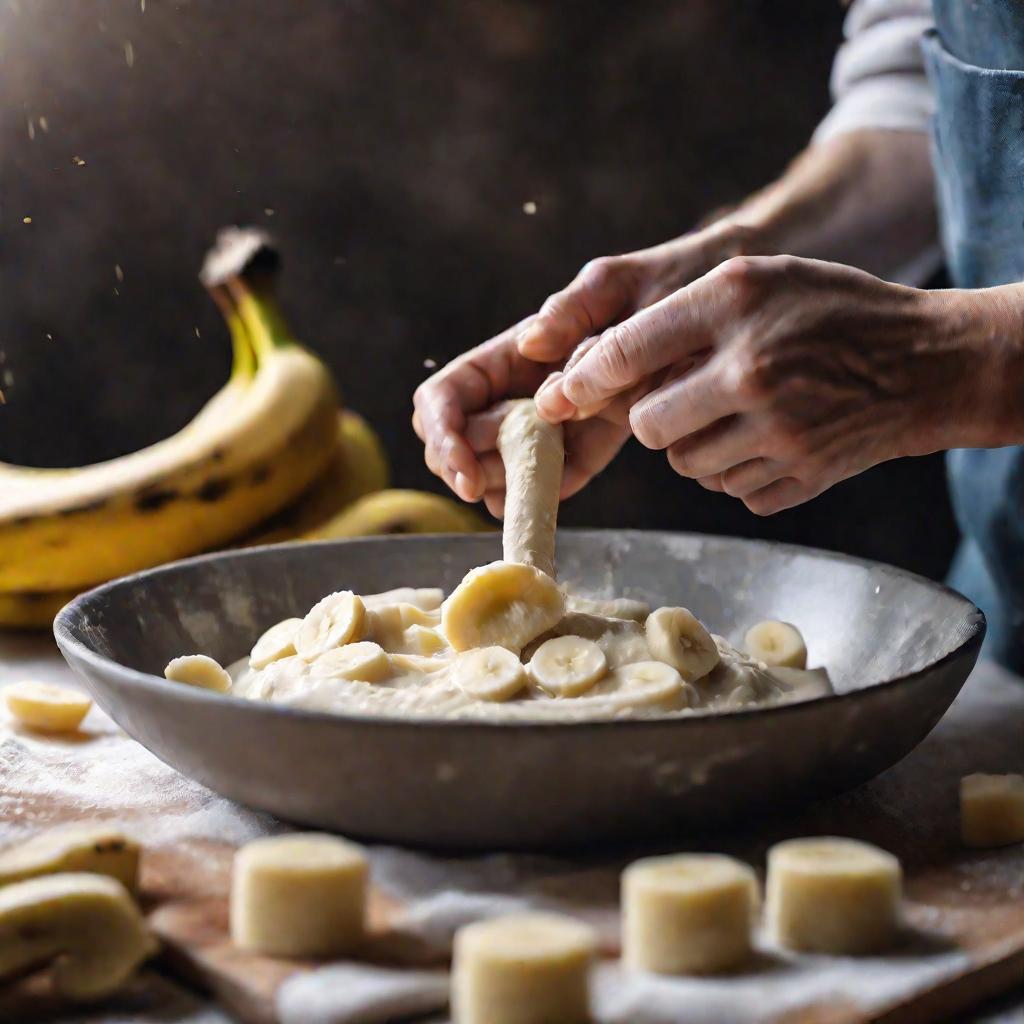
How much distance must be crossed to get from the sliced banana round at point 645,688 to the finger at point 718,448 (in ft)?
0.74

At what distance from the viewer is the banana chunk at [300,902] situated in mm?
826

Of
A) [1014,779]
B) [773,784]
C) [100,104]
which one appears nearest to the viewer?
[773,784]

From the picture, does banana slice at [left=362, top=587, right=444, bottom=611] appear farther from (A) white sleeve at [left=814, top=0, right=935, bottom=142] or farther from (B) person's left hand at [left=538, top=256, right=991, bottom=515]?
(A) white sleeve at [left=814, top=0, right=935, bottom=142]

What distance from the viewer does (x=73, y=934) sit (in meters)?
0.81

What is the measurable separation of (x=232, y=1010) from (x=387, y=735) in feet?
0.66

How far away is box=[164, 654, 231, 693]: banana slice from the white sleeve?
136 centimetres

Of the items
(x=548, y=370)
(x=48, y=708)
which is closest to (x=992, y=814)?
(x=548, y=370)

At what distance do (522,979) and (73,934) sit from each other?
0.30m

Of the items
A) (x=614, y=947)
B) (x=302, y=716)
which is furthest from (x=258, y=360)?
(x=614, y=947)

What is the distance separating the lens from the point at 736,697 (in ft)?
3.81

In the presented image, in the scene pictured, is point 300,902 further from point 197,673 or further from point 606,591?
point 606,591

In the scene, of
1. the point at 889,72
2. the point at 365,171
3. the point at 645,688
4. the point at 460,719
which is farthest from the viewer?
the point at 365,171

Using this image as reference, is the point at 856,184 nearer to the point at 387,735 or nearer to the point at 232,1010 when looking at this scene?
the point at 387,735

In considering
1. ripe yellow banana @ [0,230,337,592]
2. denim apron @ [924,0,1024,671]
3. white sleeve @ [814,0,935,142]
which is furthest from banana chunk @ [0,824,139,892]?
white sleeve @ [814,0,935,142]
